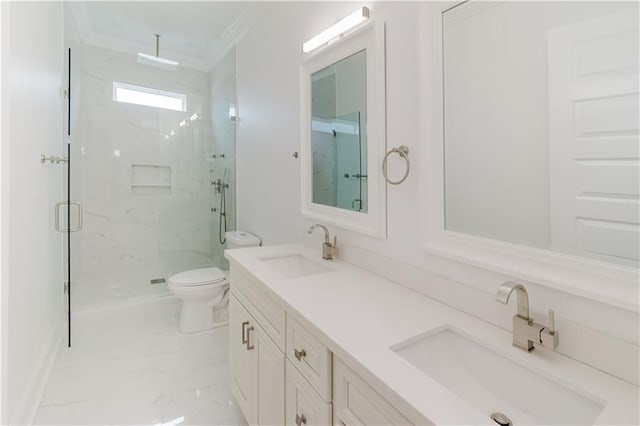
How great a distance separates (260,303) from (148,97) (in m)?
2.88

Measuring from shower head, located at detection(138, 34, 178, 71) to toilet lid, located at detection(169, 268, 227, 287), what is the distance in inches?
84.8

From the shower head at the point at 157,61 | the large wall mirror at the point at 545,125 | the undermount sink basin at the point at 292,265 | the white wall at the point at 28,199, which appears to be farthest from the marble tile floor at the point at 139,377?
the shower head at the point at 157,61

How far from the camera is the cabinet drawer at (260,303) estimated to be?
114cm

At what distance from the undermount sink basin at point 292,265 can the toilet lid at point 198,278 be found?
103 centimetres

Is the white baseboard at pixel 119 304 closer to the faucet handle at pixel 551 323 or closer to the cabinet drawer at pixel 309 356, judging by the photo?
the cabinet drawer at pixel 309 356

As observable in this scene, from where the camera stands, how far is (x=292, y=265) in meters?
1.76

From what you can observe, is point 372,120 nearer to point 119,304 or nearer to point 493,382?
point 493,382

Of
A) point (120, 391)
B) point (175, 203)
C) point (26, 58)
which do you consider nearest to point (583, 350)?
point (120, 391)

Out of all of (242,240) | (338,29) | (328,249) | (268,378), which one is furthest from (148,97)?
(268,378)

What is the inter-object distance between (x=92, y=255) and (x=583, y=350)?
359cm

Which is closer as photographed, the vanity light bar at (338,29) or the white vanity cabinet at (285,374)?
the white vanity cabinet at (285,374)

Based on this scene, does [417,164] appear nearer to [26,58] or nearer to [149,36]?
[26,58]

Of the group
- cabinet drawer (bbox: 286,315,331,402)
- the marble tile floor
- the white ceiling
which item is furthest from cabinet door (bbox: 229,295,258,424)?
the white ceiling

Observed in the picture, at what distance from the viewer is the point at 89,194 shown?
9.80 feet
